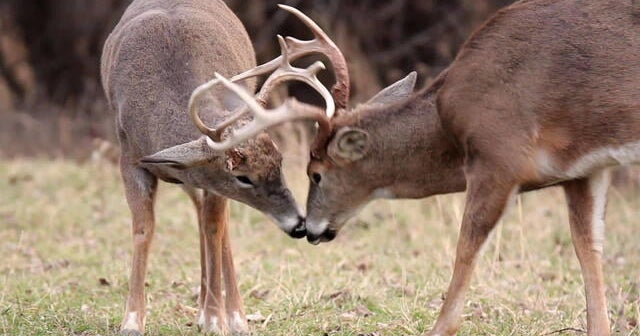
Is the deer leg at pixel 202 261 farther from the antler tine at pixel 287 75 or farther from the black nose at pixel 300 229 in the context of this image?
the antler tine at pixel 287 75

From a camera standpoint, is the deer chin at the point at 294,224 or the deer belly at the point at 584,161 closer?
the deer belly at the point at 584,161

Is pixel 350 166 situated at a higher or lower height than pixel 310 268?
higher

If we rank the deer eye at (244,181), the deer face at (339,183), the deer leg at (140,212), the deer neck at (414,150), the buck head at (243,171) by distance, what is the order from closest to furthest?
the deer neck at (414,150)
the deer face at (339,183)
the buck head at (243,171)
the deer eye at (244,181)
the deer leg at (140,212)

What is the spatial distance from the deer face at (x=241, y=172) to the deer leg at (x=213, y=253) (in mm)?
398

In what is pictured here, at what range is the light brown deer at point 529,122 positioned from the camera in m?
6.76

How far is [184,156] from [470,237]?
5.95 ft

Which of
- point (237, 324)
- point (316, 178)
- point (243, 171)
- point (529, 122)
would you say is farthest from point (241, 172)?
point (529, 122)

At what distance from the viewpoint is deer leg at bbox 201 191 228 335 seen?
324 inches

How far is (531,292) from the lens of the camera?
9.01 meters

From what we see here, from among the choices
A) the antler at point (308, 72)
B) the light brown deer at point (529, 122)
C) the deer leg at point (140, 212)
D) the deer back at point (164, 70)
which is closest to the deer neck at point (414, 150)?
the light brown deer at point (529, 122)

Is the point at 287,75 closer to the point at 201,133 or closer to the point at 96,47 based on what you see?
the point at 201,133

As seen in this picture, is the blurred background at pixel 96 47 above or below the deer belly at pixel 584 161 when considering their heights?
below

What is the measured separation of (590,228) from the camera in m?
7.39

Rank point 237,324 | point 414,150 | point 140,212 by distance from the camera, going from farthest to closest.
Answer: point 237,324
point 140,212
point 414,150
